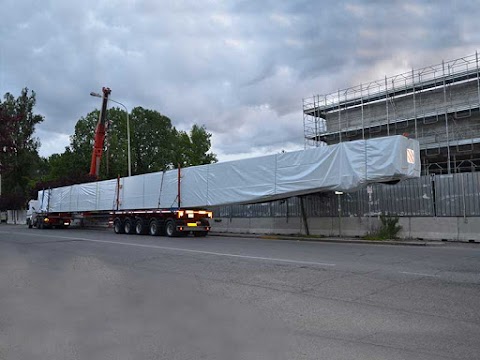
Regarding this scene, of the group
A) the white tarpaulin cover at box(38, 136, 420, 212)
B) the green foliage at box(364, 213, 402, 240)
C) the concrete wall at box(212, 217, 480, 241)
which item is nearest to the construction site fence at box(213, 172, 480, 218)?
the concrete wall at box(212, 217, 480, 241)

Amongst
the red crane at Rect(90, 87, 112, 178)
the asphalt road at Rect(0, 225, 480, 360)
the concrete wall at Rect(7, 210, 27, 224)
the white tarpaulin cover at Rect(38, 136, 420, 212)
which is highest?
the red crane at Rect(90, 87, 112, 178)

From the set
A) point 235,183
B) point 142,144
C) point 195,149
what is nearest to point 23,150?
point 142,144

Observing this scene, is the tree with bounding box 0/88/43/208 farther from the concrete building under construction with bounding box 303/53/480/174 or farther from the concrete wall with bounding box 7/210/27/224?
the concrete building under construction with bounding box 303/53/480/174

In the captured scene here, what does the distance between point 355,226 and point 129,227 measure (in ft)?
43.0

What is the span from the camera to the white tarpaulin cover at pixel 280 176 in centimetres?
1678

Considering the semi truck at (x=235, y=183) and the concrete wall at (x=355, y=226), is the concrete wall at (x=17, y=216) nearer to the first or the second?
the semi truck at (x=235, y=183)

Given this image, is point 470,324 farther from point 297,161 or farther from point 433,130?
point 433,130

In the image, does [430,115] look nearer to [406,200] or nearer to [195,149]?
[406,200]

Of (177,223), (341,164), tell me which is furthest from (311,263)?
(177,223)

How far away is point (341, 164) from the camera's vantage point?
1777cm

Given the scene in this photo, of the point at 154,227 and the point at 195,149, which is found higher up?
the point at 195,149

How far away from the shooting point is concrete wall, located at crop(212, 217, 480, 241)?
17922 mm

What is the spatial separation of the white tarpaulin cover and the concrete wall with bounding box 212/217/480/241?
2.73 metres

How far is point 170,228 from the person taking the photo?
2317cm
